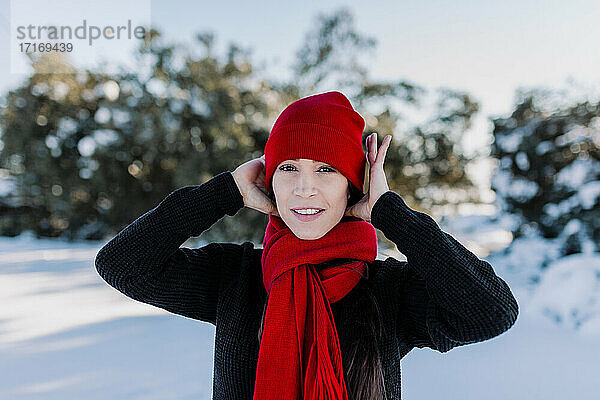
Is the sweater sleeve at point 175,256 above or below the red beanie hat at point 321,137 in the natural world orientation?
below

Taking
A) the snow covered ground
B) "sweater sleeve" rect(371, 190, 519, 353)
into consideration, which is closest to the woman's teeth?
"sweater sleeve" rect(371, 190, 519, 353)

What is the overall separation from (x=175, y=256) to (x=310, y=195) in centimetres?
31

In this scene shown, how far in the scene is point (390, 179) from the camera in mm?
5383

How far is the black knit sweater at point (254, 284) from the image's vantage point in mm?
875

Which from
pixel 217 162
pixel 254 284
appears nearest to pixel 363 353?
pixel 254 284

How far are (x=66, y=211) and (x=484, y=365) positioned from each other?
4.96 metres

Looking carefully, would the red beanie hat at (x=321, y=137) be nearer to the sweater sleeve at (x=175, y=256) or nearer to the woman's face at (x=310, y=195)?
the woman's face at (x=310, y=195)

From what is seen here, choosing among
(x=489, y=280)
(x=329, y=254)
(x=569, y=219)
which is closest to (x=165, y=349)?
(x=329, y=254)

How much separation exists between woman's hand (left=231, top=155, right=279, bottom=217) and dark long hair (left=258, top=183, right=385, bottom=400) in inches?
8.1

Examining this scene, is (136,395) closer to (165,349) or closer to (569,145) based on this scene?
(165,349)

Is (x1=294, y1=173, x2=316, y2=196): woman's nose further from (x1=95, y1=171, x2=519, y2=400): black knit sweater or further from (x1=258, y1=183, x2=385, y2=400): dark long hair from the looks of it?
(x1=258, y1=183, x2=385, y2=400): dark long hair

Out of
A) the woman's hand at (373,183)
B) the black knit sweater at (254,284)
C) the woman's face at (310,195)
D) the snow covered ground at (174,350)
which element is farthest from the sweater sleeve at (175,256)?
the snow covered ground at (174,350)

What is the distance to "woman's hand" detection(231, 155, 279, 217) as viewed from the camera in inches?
41.7

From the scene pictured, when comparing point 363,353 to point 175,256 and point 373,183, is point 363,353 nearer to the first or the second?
point 373,183
